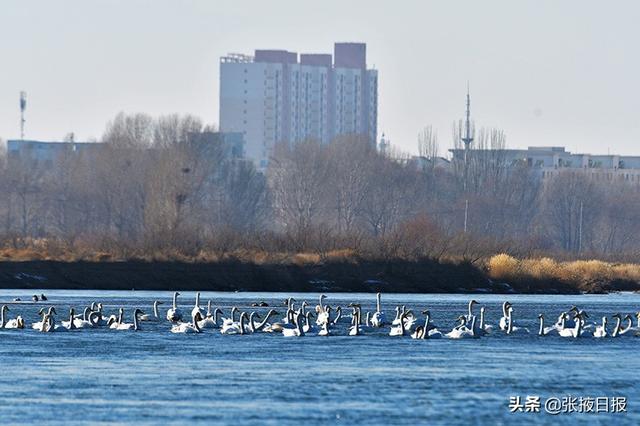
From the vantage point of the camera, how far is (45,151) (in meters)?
180

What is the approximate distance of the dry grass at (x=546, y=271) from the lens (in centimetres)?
7700

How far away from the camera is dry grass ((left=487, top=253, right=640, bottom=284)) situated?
253 ft

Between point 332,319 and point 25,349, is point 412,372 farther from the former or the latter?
point 332,319

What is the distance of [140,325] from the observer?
47.1 metres

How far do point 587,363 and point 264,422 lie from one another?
12683 mm

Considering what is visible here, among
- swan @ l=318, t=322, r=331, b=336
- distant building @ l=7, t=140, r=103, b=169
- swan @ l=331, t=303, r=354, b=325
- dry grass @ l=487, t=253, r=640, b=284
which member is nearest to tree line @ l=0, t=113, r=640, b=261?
distant building @ l=7, t=140, r=103, b=169

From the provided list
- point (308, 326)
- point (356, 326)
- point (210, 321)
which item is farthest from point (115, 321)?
point (356, 326)

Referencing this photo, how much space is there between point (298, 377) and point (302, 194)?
96830 mm

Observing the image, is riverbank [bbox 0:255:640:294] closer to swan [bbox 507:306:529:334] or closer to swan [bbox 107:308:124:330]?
swan [bbox 107:308:124:330]

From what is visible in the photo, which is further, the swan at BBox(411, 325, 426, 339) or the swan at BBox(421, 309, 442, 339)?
the swan at BBox(411, 325, 426, 339)

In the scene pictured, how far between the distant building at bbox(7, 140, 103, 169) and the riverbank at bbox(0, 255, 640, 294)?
55573mm

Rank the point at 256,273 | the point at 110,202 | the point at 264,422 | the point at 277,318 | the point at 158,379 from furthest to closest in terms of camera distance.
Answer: the point at 110,202
the point at 256,273
the point at 277,318
the point at 158,379
the point at 264,422

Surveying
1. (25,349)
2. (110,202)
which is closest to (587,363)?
(25,349)

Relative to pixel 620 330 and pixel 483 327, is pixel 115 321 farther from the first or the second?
pixel 620 330
